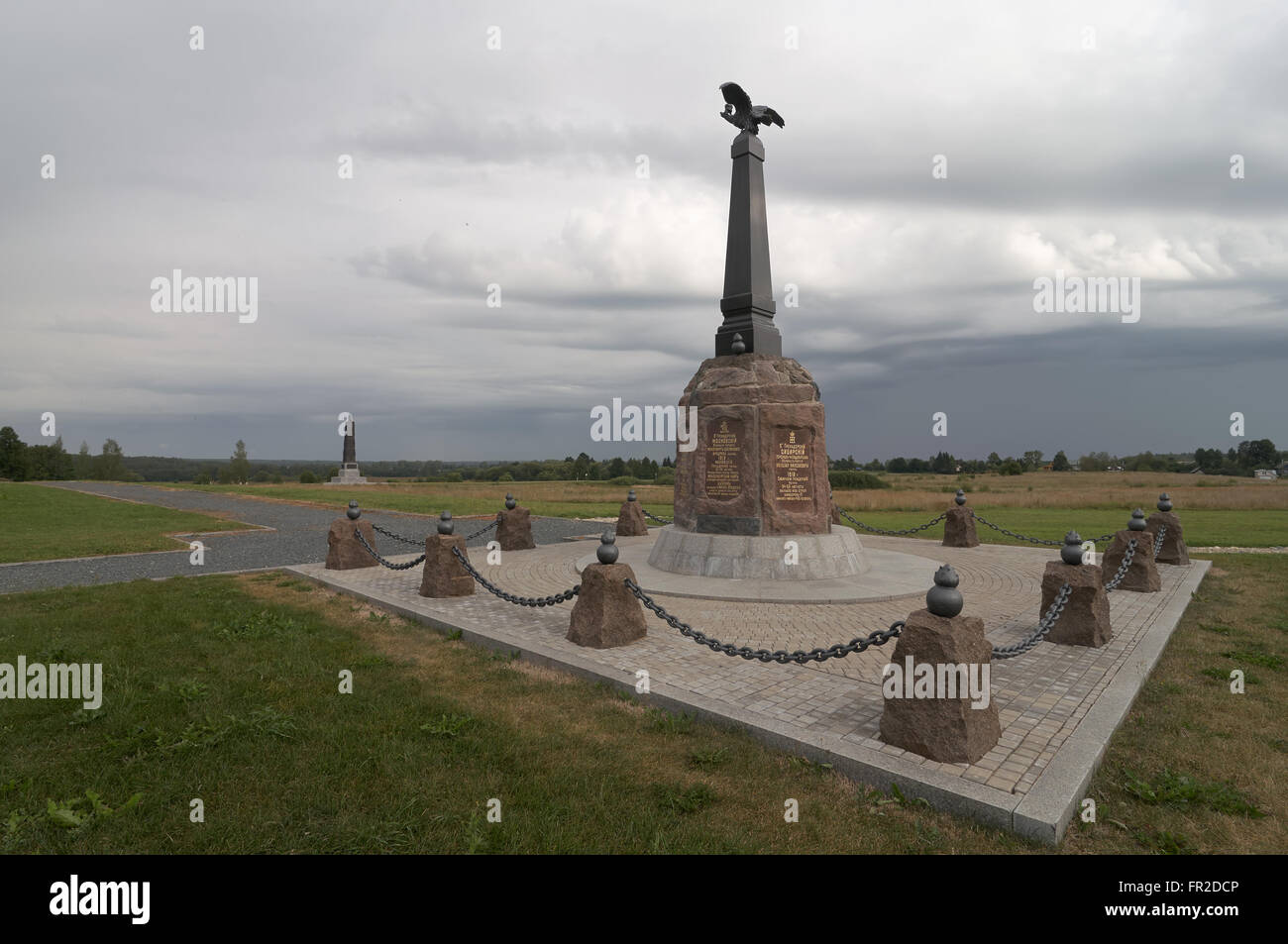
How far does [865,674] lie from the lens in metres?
5.89

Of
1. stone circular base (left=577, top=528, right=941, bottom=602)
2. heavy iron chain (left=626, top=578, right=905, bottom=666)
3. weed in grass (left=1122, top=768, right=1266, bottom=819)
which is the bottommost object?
weed in grass (left=1122, top=768, right=1266, bottom=819)

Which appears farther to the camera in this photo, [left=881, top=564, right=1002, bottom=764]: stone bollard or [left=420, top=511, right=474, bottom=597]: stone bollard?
[left=420, top=511, right=474, bottom=597]: stone bollard

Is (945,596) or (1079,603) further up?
(945,596)

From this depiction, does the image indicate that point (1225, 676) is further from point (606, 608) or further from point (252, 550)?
point (252, 550)

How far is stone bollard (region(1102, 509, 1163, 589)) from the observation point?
918cm

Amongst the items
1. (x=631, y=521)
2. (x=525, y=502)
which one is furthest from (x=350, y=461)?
(x=631, y=521)

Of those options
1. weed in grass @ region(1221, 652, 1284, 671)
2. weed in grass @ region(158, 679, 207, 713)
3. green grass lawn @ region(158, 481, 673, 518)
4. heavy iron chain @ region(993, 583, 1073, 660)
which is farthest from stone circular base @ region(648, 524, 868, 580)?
green grass lawn @ region(158, 481, 673, 518)

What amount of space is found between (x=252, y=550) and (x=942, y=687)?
16117 millimetres

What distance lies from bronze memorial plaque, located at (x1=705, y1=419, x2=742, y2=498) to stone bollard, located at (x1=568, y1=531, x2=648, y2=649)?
3850 millimetres

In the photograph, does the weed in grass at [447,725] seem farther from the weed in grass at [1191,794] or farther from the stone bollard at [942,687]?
the weed in grass at [1191,794]

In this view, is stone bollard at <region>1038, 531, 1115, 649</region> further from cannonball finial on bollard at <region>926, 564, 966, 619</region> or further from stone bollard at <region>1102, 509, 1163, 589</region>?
cannonball finial on bollard at <region>926, 564, 966, 619</region>

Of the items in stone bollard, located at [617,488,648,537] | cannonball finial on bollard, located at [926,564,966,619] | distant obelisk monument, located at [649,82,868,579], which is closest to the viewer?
cannonball finial on bollard, located at [926,564,966,619]

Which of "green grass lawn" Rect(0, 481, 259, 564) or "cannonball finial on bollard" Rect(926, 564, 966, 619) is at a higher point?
"cannonball finial on bollard" Rect(926, 564, 966, 619)
